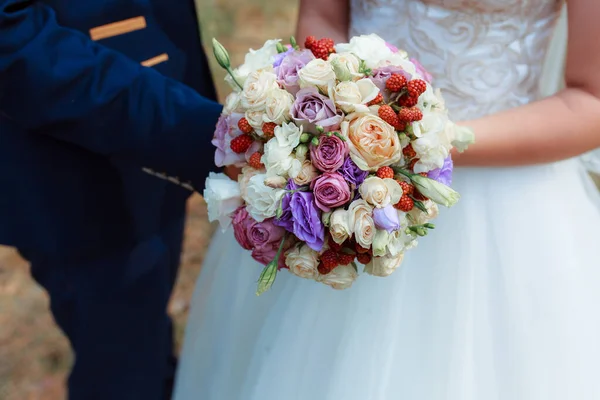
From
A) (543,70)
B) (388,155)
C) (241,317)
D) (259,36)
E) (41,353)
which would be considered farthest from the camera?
(259,36)

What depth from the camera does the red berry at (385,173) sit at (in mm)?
814

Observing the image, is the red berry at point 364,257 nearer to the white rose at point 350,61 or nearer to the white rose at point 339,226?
the white rose at point 339,226

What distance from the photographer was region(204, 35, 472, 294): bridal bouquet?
31.5 inches

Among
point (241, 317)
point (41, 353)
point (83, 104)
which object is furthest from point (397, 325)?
point (41, 353)

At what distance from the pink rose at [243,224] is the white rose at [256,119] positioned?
0.13m

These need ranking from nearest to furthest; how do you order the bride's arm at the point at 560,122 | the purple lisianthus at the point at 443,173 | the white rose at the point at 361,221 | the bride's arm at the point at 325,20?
the white rose at the point at 361,221 < the purple lisianthus at the point at 443,173 < the bride's arm at the point at 560,122 < the bride's arm at the point at 325,20

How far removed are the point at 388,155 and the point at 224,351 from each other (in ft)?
2.82

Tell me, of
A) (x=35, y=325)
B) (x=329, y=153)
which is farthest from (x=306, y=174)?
(x=35, y=325)

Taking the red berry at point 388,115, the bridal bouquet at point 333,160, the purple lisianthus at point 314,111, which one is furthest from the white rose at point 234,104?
the red berry at point 388,115

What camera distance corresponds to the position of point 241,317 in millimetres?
1438

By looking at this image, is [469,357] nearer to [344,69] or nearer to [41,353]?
[344,69]

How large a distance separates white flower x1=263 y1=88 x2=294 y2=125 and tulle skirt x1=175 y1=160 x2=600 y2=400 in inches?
19.3

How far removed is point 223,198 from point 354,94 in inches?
10.2

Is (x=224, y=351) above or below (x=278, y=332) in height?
below
